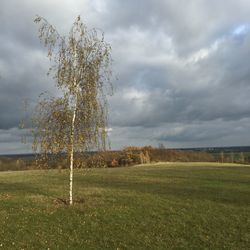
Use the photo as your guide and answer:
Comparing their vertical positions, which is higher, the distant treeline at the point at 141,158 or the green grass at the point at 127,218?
the distant treeline at the point at 141,158

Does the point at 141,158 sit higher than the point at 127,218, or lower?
higher

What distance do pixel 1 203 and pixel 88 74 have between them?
710cm

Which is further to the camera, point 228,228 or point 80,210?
point 80,210

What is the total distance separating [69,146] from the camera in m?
20.3

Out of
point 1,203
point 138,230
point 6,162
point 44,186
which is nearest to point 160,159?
point 6,162

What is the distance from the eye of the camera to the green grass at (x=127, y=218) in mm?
14648

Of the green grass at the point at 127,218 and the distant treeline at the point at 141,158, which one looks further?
the distant treeline at the point at 141,158

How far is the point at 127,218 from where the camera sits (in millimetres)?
17625

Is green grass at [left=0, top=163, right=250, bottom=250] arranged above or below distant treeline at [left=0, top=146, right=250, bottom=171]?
below

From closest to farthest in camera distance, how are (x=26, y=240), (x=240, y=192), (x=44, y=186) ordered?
1. (x=26, y=240)
2. (x=240, y=192)
3. (x=44, y=186)

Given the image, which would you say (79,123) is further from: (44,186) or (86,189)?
(44,186)

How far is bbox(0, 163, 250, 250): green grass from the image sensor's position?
14.6 meters

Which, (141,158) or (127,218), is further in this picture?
(141,158)

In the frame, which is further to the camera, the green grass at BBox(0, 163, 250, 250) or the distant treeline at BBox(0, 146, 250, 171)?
the distant treeline at BBox(0, 146, 250, 171)
